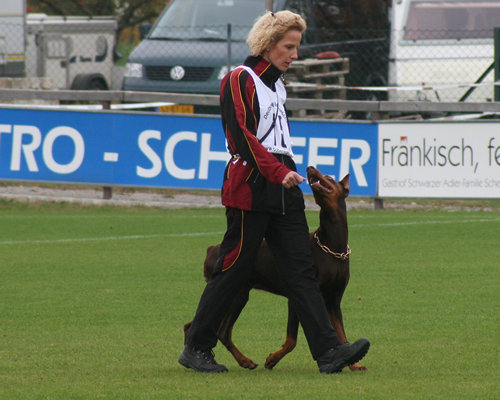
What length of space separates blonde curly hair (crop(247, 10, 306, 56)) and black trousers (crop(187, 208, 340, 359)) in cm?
83

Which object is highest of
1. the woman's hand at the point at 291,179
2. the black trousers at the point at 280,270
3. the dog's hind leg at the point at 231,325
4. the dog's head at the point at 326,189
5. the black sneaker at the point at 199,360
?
the woman's hand at the point at 291,179

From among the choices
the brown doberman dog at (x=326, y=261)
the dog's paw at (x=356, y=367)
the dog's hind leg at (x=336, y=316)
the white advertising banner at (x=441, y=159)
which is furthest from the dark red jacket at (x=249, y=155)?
the white advertising banner at (x=441, y=159)

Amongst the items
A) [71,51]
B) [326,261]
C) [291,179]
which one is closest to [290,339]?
[326,261]

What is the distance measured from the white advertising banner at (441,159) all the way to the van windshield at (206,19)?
5004 mm

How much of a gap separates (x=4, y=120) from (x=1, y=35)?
9436mm

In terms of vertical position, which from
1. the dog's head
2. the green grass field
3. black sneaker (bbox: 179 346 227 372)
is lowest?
the green grass field

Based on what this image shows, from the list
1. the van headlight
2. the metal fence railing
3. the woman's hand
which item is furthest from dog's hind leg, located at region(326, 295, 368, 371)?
the van headlight

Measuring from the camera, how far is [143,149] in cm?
1356

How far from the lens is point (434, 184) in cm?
1302

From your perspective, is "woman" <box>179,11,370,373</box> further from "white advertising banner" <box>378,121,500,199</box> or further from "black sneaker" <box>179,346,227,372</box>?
"white advertising banner" <box>378,121,500,199</box>

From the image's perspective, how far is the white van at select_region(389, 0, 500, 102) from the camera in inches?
683

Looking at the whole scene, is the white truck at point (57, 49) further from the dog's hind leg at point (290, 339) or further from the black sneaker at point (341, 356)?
the black sneaker at point (341, 356)

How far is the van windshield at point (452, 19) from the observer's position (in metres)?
17.5

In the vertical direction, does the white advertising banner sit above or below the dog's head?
below
